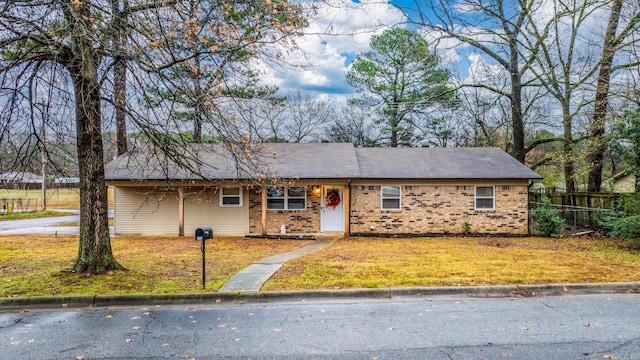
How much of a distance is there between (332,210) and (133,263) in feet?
27.2

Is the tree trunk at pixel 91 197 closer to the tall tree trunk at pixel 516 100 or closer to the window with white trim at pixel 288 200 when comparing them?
the window with white trim at pixel 288 200

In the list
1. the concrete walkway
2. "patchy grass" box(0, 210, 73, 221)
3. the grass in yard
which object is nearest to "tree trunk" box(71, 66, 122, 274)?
the concrete walkway

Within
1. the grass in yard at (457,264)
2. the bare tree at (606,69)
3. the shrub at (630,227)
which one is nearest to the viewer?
the grass in yard at (457,264)

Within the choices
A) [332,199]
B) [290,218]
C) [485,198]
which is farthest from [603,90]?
[290,218]

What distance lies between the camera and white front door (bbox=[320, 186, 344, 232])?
16078 mm

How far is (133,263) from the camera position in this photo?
9.55 metres

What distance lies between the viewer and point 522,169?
1634 centimetres

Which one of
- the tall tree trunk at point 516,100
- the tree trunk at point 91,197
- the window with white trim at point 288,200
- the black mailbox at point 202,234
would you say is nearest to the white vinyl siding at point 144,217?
the window with white trim at point 288,200

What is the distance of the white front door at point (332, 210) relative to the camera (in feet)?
52.7

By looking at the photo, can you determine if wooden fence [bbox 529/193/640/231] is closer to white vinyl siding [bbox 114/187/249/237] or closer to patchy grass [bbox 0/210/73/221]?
white vinyl siding [bbox 114/187/249/237]

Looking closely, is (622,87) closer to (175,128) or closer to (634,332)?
(634,332)

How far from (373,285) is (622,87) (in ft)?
45.0

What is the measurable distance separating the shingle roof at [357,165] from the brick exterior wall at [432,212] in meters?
0.59

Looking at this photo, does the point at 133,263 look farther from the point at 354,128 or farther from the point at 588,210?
the point at 354,128
